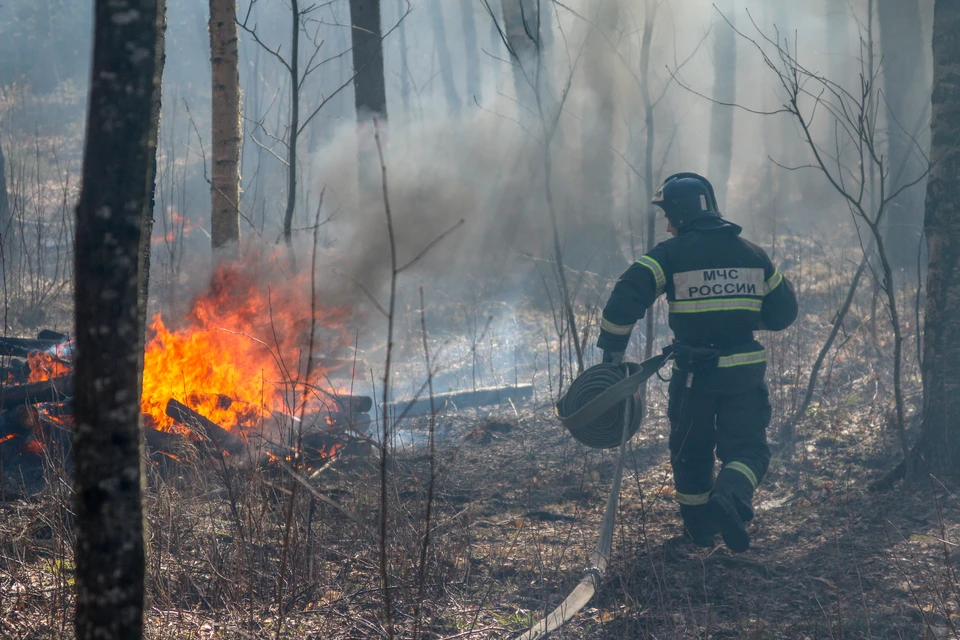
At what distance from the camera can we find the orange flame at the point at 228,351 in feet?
18.6

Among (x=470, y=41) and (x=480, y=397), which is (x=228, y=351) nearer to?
(x=480, y=397)

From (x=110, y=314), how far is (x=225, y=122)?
187 inches

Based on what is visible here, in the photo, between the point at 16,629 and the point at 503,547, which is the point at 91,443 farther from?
the point at 503,547

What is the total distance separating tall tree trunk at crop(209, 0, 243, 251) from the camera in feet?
19.5

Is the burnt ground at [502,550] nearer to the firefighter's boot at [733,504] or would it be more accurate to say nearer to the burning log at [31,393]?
the firefighter's boot at [733,504]

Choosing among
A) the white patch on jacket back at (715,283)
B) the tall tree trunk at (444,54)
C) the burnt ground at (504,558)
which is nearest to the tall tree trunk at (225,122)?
the burnt ground at (504,558)

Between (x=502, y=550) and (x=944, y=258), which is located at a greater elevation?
(x=944, y=258)

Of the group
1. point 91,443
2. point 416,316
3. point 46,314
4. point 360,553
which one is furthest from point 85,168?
point 416,316

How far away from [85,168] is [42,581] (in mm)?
2103

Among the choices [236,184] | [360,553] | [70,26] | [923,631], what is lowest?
[923,631]

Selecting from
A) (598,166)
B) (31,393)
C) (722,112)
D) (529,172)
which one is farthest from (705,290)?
(722,112)

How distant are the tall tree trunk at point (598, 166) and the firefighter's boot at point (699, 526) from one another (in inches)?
352

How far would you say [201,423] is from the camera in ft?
15.7

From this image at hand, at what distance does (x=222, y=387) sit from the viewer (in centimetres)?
588
